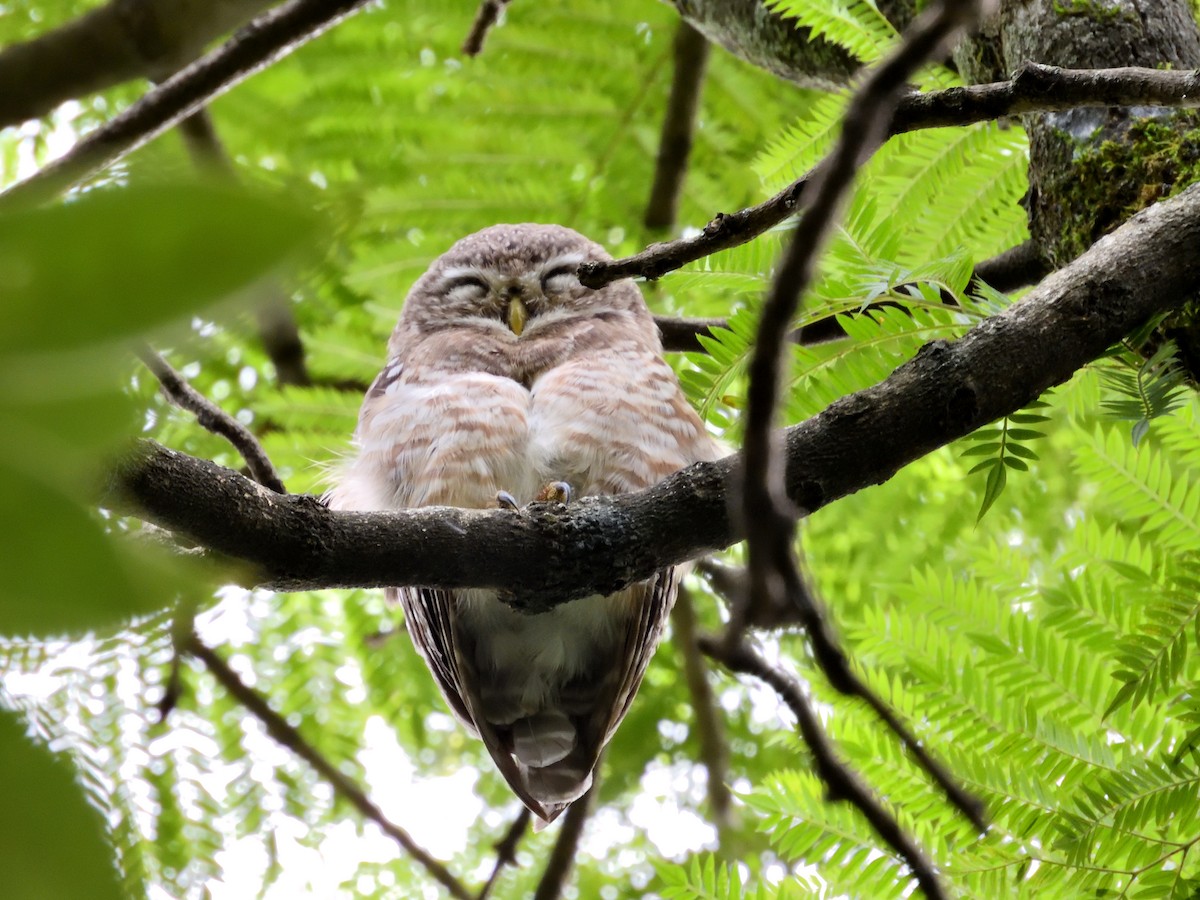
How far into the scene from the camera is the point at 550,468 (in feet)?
10.0

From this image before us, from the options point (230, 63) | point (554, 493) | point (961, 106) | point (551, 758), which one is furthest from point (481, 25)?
point (551, 758)

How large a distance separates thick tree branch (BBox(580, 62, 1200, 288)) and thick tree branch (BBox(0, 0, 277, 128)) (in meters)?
1.03

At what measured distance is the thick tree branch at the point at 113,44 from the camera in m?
0.45

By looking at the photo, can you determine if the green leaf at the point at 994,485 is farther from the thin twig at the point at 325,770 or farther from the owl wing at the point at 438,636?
the thin twig at the point at 325,770

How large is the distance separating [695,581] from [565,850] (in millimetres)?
1260

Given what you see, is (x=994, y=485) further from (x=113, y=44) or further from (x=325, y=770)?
(x=325, y=770)

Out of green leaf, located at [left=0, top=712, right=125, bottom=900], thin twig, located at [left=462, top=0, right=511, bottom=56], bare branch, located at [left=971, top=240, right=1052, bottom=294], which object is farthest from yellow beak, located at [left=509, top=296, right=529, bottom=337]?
green leaf, located at [left=0, top=712, right=125, bottom=900]

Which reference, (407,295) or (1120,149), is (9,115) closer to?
(1120,149)

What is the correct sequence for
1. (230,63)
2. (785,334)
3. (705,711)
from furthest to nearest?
(705,711)
(230,63)
(785,334)

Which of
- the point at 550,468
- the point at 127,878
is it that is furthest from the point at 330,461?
the point at 127,878

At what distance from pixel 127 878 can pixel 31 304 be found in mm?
213

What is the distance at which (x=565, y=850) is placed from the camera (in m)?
3.31

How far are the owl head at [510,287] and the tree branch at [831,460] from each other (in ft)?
6.89

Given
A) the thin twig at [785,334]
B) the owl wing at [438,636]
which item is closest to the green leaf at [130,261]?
the thin twig at [785,334]
